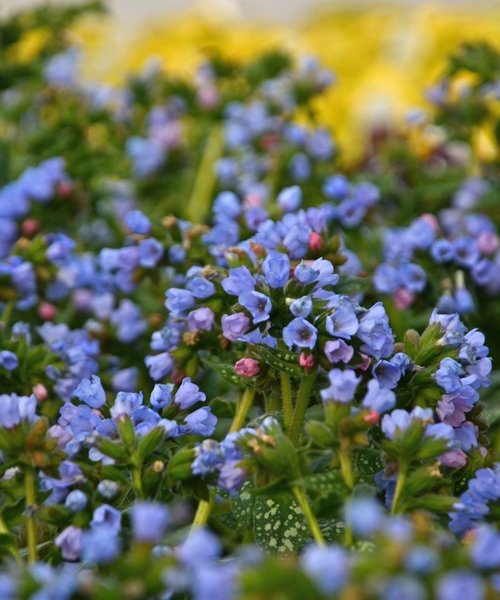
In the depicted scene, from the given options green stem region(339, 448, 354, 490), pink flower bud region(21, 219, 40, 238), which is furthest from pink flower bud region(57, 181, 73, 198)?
green stem region(339, 448, 354, 490)

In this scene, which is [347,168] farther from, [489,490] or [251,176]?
[489,490]

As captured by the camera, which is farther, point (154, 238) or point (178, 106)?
point (178, 106)

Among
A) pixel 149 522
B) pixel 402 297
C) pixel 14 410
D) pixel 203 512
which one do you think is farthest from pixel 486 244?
pixel 149 522

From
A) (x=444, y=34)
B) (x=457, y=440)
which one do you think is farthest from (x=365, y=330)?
(x=444, y=34)

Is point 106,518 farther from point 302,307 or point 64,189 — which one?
point 64,189

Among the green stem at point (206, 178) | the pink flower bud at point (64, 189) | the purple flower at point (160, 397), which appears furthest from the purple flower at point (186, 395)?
the green stem at point (206, 178)

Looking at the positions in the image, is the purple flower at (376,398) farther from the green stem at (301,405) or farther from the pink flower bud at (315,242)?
the pink flower bud at (315,242)
